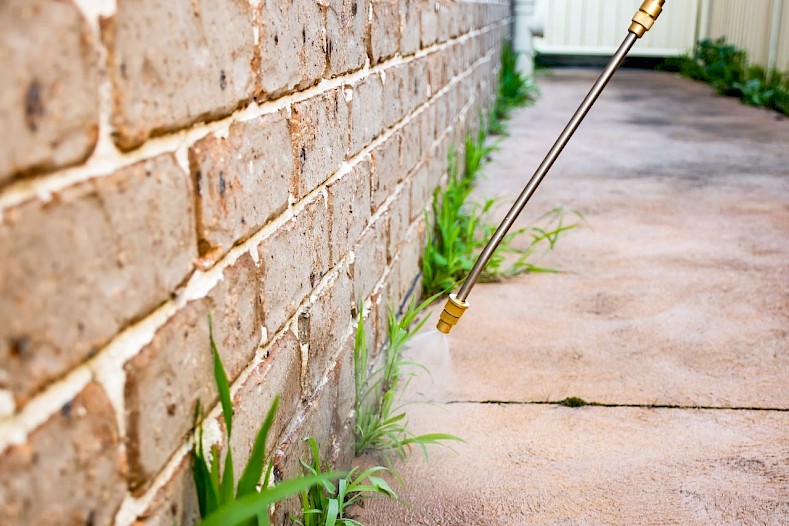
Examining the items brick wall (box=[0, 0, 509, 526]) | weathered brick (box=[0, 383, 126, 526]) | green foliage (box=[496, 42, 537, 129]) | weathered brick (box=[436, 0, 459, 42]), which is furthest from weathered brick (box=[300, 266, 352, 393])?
green foliage (box=[496, 42, 537, 129])

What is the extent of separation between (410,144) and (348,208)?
27.6 inches

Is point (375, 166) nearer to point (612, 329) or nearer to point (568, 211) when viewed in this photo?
point (612, 329)

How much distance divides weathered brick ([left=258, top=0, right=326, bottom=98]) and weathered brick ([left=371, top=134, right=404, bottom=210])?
1.46 feet

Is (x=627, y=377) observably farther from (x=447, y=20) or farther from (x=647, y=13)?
(x=447, y=20)

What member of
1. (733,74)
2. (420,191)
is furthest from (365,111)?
(733,74)

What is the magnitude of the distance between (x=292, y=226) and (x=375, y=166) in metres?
0.59

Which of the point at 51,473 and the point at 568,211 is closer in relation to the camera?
the point at 51,473

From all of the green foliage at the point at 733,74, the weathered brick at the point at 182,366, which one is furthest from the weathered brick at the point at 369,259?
the green foliage at the point at 733,74

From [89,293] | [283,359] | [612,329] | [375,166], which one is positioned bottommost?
[612,329]

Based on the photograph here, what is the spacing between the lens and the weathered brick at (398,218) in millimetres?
1893

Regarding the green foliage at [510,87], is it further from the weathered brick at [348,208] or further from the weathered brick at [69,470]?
the weathered brick at [69,470]

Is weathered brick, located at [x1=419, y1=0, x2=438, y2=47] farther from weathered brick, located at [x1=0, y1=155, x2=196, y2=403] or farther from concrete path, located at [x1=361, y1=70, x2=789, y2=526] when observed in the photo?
weathered brick, located at [x1=0, y1=155, x2=196, y2=403]

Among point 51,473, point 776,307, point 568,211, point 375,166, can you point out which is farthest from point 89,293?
point 568,211

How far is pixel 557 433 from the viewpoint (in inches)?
62.5
